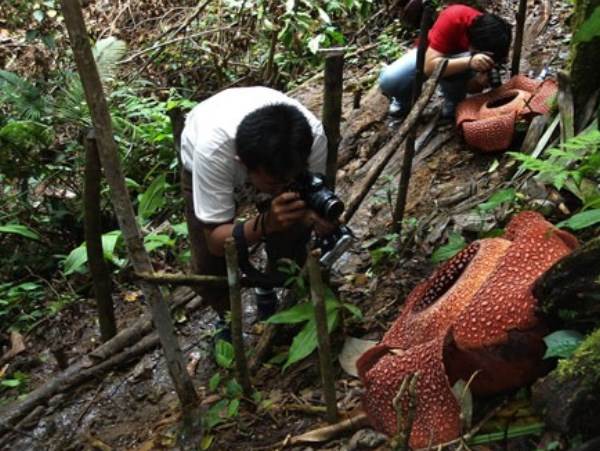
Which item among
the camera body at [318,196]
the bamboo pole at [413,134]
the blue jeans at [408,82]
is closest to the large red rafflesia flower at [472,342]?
the camera body at [318,196]

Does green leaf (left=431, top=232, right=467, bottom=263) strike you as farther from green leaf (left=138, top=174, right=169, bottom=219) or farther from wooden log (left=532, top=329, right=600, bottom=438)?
green leaf (left=138, top=174, right=169, bottom=219)

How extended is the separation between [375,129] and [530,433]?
10.8ft

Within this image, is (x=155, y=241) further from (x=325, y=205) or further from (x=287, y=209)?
(x=325, y=205)

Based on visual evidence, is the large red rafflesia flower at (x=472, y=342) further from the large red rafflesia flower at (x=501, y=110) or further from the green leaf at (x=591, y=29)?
the large red rafflesia flower at (x=501, y=110)

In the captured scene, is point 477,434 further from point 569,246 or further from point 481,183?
point 481,183

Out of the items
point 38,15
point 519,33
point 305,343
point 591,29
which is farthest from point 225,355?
point 38,15

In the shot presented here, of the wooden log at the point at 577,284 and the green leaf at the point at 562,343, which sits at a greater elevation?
the wooden log at the point at 577,284

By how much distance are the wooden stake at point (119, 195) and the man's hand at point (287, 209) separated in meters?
0.49

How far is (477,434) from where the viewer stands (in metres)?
1.91

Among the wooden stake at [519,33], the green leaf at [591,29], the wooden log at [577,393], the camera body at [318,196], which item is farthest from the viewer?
the wooden stake at [519,33]

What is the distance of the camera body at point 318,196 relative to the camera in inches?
92.4

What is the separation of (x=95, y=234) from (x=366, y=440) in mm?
1533

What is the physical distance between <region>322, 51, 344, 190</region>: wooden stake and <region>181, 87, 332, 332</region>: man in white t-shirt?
3cm

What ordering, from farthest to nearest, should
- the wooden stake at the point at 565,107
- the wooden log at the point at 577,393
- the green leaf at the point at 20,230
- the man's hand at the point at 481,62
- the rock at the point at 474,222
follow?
the green leaf at the point at 20,230
the man's hand at the point at 481,62
the wooden stake at the point at 565,107
the rock at the point at 474,222
the wooden log at the point at 577,393
